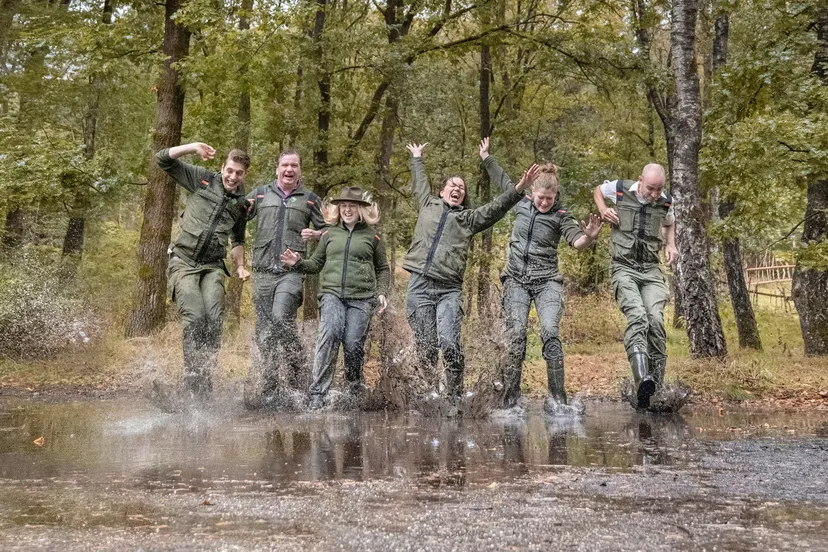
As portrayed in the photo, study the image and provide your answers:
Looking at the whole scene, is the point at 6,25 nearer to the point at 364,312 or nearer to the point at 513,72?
the point at 513,72

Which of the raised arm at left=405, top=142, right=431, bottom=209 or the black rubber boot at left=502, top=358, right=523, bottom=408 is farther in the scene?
the raised arm at left=405, top=142, right=431, bottom=209

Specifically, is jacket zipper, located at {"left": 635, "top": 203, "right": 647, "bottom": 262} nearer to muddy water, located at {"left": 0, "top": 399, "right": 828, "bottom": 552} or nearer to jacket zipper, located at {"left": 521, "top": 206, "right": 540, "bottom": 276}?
jacket zipper, located at {"left": 521, "top": 206, "right": 540, "bottom": 276}

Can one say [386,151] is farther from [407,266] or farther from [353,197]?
[407,266]

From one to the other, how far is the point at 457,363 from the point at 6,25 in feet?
53.4

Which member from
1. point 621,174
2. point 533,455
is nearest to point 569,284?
point 621,174

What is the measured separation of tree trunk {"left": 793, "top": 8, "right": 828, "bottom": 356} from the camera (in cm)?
1389

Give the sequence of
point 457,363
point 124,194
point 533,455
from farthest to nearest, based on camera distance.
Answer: point 124,194, point 457,363, point 533,455

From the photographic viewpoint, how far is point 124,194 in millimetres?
18250

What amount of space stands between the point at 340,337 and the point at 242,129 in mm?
9712

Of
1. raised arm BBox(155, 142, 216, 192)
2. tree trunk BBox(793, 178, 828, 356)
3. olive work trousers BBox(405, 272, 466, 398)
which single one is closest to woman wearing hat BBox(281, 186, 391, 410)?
olive work trousers BBox(405, 272, 466, 398)

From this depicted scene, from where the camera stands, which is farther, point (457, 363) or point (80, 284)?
point (80, 284)

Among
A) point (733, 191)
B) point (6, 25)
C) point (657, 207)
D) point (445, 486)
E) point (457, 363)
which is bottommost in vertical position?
point (445, 486)

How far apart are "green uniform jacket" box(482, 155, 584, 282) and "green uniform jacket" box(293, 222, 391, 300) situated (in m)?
1.56

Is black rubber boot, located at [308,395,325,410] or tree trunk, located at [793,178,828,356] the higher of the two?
tree trunk, located at [793,178,828,356]
